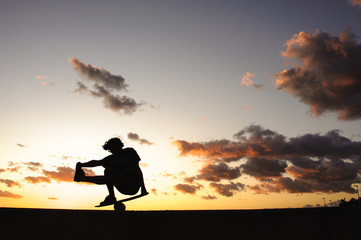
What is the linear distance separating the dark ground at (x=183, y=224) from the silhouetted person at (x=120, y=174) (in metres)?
1.81

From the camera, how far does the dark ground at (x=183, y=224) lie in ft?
17.0

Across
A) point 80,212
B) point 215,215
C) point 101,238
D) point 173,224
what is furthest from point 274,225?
point 80,212

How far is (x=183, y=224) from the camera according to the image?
5352mm

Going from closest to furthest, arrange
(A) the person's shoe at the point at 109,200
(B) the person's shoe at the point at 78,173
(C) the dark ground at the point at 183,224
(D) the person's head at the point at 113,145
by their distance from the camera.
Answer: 1. (C) the dark ground at the point at 183,224
2. (A) the person's shoe at the point at 109,200
3. (B) the person's shoe at the point at 78,173
4. (D) the person's head at the point at 113,145

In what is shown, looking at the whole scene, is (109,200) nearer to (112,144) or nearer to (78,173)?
(78,173)

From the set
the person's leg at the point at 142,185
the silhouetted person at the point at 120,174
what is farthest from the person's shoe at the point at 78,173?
the person's leg at the point at 142,185

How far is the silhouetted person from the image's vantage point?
7.12 metres

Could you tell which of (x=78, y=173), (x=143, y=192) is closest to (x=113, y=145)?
(x=78, y=173)

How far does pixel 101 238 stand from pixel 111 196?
200 centimetres

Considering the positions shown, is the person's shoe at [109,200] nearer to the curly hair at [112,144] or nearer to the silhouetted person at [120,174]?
the silhouetted person at [120,174]

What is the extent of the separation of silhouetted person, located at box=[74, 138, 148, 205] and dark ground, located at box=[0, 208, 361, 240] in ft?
5.92

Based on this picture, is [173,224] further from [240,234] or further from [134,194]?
[134,194]

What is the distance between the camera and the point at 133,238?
5.15m

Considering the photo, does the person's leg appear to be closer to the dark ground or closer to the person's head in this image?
the person's head
